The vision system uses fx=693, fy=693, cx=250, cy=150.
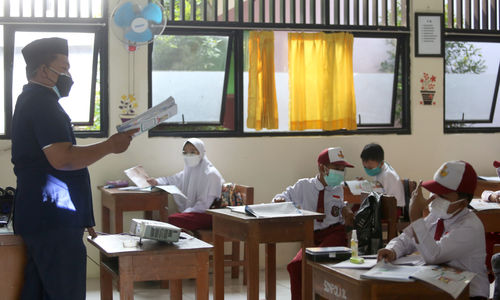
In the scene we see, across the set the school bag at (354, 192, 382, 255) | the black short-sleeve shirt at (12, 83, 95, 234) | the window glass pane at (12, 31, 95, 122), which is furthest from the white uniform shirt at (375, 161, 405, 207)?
the black short-sleeve shirt at (12, 83, 95, 234)

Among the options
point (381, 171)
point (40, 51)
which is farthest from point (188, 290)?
point (40, 51)

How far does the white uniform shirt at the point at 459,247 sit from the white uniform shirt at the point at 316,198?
81.2 inches

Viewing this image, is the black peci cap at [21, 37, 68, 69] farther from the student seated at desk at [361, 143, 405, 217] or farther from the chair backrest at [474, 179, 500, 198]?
the chair backrest at [474, 179, 500, 198]

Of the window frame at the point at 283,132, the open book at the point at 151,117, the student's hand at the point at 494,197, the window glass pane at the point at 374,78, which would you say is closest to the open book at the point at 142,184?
the window frame at the point at 283,132

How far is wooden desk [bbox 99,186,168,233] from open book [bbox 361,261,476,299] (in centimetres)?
338

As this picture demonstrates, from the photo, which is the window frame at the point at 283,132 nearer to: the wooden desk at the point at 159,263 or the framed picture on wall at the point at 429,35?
the framed picture on wall at the point at 429,35

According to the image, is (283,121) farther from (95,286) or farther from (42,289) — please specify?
(42,289)

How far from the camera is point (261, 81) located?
6867 millimetres

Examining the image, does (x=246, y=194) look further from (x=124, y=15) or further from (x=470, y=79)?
(x=470, y=79)

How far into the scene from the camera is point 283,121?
23.1 ft

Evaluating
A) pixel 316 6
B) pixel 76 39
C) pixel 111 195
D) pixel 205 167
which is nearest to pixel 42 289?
pixel 111 195

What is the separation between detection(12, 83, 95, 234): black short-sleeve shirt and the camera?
2.90 meters

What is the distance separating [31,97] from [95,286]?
344 cm

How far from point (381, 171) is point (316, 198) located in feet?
4.32
